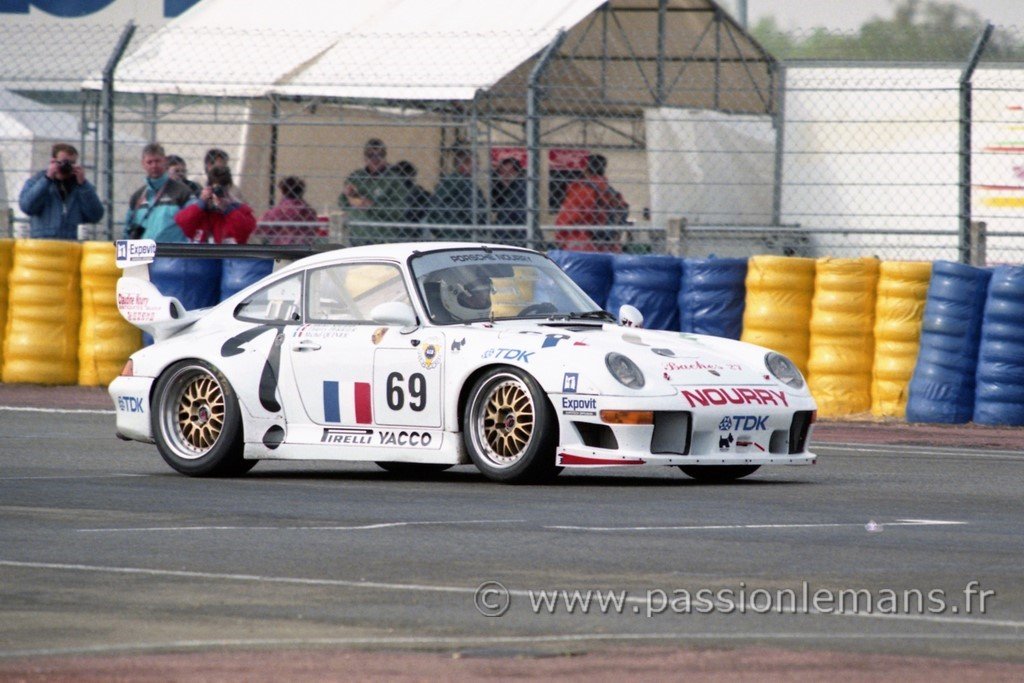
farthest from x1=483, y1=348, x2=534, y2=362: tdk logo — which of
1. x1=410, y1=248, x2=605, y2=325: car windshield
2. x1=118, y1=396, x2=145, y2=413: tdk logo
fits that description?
x1=118, y1=396, x2=145, y2=413: tdk logo

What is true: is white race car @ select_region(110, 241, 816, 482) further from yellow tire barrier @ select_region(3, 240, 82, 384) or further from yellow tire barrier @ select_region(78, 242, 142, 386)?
yellow tire barrier @ select_region(3, 240, 82, 384)

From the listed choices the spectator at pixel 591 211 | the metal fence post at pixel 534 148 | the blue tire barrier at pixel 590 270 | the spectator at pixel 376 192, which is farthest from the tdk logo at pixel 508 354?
the spectator at pixel 376 192

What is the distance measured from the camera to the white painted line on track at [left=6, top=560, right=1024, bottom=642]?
5836mm

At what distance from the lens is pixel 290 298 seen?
1102cm

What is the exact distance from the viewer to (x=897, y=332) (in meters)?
14.6

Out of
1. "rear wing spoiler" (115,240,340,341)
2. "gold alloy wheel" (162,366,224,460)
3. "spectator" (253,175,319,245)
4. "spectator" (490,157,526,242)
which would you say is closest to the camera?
"gold alloy wheel" (162,366,224,460)

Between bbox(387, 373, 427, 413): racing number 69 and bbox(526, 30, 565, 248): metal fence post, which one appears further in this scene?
bbox(526, 30, 565, 248): metal fence post

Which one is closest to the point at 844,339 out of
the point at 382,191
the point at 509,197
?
the point at 509,197

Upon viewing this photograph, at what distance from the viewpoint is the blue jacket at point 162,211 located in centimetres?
1695

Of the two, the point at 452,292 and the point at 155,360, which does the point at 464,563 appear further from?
the point at 155,360

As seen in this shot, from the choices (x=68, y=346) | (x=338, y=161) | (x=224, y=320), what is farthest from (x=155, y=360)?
(x=338, y=161)

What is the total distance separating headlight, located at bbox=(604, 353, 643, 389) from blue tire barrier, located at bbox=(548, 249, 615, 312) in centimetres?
568

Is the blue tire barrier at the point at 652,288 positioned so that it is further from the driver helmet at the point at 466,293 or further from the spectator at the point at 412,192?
the driver helmet at the point at 466,293

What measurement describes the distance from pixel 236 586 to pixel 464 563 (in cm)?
89
